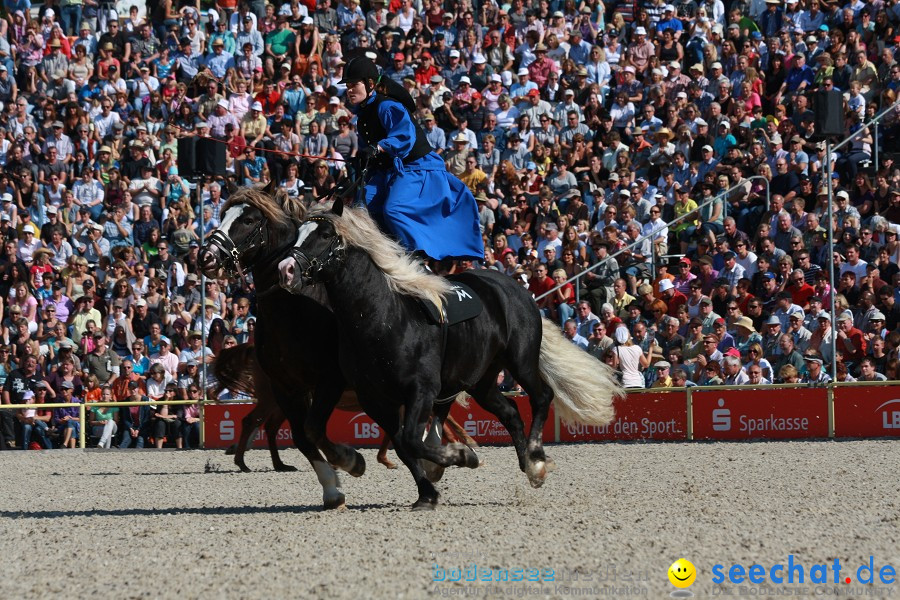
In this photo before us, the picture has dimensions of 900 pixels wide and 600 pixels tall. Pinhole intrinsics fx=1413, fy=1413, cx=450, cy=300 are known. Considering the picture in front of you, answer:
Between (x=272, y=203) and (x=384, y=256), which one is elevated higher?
(x=272, y=203)

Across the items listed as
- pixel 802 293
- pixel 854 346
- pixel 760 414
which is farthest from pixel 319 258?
pixel 802 293

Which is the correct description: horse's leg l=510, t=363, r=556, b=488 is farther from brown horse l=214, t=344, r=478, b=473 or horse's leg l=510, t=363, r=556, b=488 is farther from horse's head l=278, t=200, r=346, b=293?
brown horse l=214, t=344, r=478, b=473

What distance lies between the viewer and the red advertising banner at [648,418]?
49.9ft

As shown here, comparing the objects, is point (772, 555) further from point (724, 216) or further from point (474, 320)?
point (724, 216)

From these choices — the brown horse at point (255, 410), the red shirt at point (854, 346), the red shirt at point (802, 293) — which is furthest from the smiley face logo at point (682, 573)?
the red shirt at point (802, 293)

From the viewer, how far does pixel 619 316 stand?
16609 mm

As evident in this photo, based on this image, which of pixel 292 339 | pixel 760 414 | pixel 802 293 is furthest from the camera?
pixel 802 293

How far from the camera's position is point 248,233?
823cm

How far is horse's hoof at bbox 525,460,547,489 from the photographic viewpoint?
29.7ft

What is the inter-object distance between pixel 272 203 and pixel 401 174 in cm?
112

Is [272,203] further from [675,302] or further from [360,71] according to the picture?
[675,302]

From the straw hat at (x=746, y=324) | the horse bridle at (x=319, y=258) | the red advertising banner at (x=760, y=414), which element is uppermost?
the horse bridle at (x=319, y=258)

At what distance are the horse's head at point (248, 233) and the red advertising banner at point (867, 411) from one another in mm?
7863

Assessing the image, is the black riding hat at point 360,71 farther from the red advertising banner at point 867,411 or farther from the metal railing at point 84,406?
the metal railing at point 84,406
